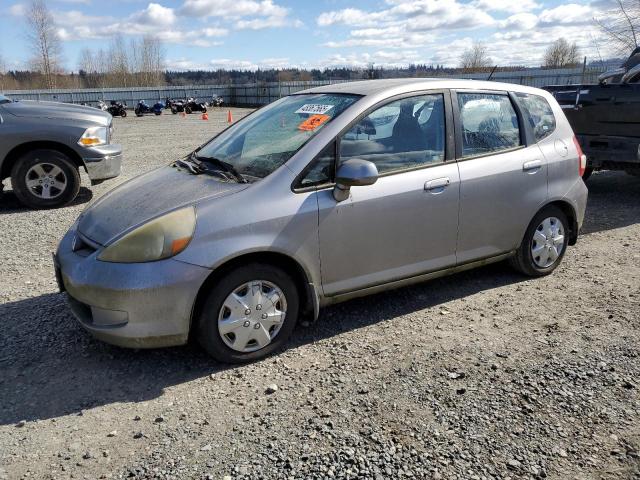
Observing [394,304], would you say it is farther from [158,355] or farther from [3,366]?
[3,366]

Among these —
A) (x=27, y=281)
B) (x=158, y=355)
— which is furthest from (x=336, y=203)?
(x=27, y=281)

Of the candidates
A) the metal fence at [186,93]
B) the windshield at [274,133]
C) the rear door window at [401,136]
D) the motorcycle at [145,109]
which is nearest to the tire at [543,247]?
the rear door window at [401,136]

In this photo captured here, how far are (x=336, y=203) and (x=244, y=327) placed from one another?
0.98 meters

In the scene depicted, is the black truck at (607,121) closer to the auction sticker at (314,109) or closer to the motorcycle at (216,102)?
the auction sticker at (314,109)

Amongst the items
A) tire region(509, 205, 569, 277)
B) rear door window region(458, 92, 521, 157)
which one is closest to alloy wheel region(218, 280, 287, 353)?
rear door window region(458, 92, 521, 157)

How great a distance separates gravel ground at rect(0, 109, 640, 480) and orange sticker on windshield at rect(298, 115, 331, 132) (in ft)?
4.65

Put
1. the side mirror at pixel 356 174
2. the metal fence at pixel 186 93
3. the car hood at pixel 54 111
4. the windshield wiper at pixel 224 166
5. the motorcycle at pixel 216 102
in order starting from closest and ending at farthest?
1. the side mirror at pixel 356 174
2. the windshield wiper at pixel 224 166
3. the car hood at pixel 54 111
4. the metal fence at pixel 186 93
5. the motorcycle at pixel 216 102

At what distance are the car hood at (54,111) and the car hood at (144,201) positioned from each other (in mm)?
4177

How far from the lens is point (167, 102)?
3850 cm

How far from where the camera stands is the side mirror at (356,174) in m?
3.42

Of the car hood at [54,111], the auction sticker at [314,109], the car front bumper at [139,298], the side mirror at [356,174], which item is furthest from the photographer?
the car hood at [54,111]

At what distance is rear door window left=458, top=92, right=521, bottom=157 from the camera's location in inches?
165

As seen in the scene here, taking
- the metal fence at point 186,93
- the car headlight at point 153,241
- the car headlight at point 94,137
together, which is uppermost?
the metal fence at point 186,93

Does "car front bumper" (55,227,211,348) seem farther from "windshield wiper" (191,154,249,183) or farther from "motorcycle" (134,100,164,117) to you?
"motorcycle" (134,100,164,117)
